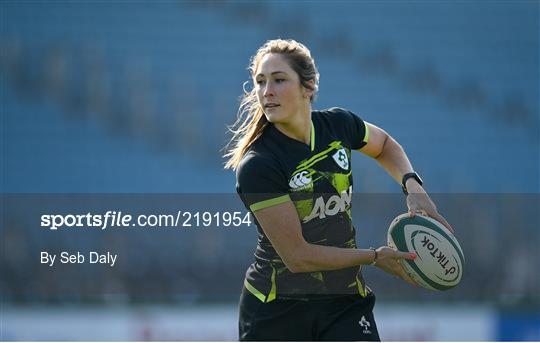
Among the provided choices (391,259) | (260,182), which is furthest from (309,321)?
(260,182)

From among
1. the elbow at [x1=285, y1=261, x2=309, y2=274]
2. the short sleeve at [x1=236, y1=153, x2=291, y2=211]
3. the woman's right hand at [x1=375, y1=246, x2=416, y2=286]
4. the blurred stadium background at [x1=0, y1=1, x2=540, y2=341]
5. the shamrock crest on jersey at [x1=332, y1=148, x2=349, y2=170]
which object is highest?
the blurred stadium background at [x1=0, y1=1, x2=540, y2=341]

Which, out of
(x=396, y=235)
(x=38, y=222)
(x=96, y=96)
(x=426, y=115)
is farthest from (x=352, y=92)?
(x=396, y=235)

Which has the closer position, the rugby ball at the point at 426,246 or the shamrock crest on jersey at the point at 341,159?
the shamrock crest on jersey at the point at 341,159

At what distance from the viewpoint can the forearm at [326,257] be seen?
10.3ft

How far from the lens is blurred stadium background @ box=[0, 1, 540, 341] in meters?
8.18

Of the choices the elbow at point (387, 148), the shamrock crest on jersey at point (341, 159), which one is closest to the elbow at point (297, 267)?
the shamrock crest on jersey at point (341, 159)

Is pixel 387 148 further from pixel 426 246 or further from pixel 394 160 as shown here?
pixel 426 246

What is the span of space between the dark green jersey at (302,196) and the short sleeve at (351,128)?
0.52 ft

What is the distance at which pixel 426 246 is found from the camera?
3.56 m

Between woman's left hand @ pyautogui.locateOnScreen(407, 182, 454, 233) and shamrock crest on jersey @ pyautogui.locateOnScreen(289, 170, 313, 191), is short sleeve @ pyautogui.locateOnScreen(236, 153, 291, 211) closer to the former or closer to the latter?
shamrock crest on jersey @ pyautogui.locateOnScreen(289, 170, 313, 191)

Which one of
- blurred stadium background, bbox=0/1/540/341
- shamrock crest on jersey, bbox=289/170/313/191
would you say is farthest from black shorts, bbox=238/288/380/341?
blurred stadium background, bbox=0/1/540/341

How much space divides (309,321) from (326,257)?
247 millimetres

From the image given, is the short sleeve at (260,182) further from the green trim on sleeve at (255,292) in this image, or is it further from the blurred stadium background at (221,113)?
the blurred stadium background at (221,113)

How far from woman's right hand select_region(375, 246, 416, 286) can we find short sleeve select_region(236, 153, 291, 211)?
41 cm
